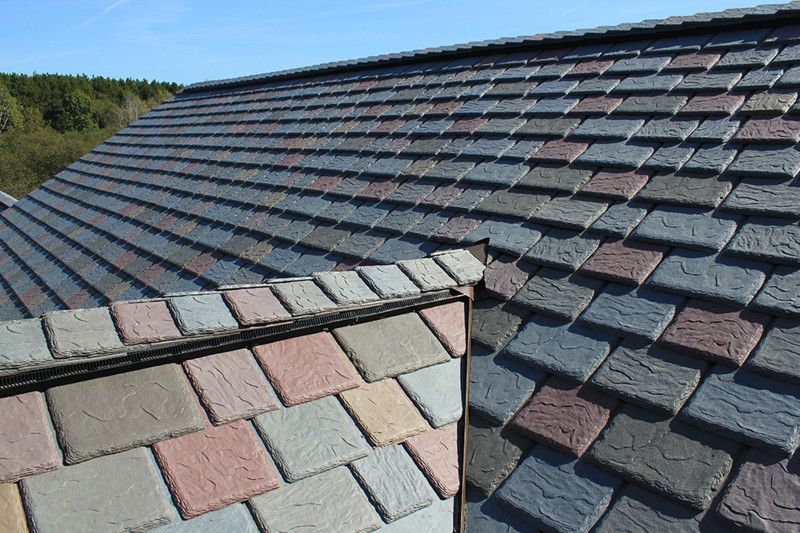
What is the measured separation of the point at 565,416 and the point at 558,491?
0.26 metres

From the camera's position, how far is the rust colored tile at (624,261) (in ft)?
7.25

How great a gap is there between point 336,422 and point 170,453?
1.52 feet

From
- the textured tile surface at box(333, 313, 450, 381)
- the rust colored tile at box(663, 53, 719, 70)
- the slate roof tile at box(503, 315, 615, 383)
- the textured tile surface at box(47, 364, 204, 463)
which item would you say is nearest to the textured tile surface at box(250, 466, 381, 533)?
the textured tile surface at box(47, 364, 204, 463)

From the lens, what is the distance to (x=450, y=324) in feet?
7.34

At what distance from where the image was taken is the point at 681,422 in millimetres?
1666

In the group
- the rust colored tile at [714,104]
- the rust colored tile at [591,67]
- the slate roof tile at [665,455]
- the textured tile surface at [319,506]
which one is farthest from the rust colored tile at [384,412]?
the rust colored tile at [591,67]

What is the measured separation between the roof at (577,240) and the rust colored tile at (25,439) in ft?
3.74

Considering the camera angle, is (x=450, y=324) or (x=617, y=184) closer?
(x=450, y=324)

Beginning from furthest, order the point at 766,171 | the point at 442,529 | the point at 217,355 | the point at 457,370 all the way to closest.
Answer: the point at 766,171 < the point at 457,370 < the point at 217,355 < the point at 442,529

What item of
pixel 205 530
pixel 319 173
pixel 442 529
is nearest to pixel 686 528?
pixel 442 529

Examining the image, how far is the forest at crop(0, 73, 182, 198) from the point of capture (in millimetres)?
36781

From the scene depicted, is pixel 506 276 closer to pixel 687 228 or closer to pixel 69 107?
pixel 687 228

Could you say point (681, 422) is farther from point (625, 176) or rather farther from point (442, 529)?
point (625, 176)

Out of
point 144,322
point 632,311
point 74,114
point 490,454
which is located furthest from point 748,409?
point 74,114
